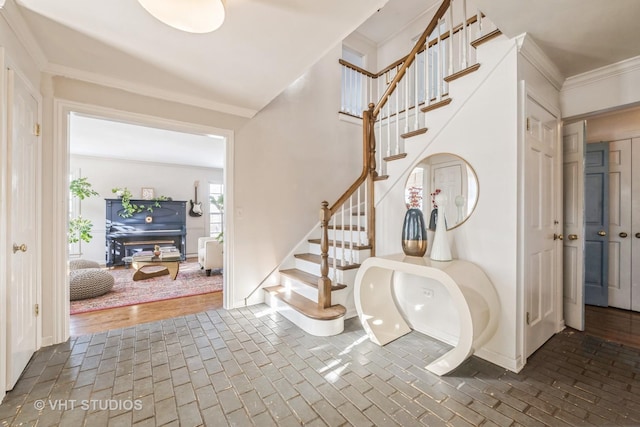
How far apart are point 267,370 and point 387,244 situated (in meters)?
1.63

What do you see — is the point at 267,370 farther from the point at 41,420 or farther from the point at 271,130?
the point at 271,130

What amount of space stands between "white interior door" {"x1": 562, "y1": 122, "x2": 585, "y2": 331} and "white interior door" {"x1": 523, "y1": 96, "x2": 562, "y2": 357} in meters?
0.23

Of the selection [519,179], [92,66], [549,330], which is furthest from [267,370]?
[92,66]

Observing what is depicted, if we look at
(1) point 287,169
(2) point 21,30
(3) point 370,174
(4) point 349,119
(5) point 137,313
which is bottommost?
(5) point 137,313

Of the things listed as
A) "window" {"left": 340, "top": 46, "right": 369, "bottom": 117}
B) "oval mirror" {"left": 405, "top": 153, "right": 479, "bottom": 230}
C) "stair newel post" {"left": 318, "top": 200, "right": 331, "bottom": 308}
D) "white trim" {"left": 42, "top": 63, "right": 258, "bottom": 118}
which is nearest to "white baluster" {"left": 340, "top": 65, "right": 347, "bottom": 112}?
"window" {"left": 340, "top": 46, "right": 369, "bottom": 117}

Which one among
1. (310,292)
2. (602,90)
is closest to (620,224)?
(602,90)

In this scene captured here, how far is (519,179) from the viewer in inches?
72.9

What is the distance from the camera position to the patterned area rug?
128 inches

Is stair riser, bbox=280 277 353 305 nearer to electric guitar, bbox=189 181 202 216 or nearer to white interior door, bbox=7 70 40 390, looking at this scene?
white interior door, bbox=7 70 40 390

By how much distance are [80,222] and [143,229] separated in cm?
109

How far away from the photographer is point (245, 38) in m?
1.82

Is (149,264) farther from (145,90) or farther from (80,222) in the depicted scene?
(145,90)

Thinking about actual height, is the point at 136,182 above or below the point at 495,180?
above

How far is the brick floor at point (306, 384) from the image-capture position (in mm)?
1456
